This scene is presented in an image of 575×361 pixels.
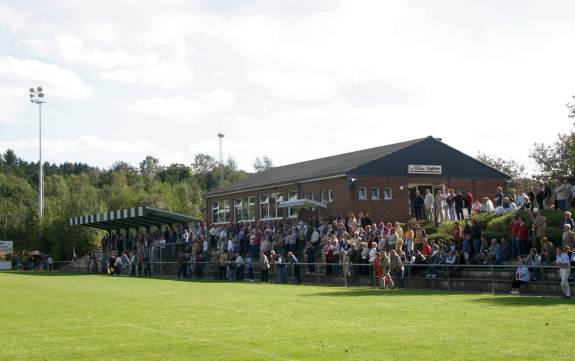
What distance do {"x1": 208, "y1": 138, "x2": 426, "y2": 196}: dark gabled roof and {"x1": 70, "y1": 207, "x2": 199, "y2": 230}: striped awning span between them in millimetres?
6488

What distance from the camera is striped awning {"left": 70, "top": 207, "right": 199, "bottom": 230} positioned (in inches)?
1847

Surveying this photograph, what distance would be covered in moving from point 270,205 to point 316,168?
160 inches

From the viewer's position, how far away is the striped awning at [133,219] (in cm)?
4691

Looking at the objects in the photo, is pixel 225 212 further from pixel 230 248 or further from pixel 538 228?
pixel 538 228

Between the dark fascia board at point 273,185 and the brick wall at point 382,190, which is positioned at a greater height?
the dark fascia board at point 273,185

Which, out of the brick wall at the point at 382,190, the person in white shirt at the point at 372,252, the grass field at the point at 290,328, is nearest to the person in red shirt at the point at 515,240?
the grass field at the point at 290,328

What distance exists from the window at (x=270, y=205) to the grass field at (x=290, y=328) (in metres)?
26.9

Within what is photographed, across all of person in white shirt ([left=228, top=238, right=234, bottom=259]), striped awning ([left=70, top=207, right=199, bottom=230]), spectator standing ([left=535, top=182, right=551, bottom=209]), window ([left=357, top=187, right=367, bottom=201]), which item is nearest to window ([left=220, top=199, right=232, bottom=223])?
striped awning ([left=70, top=207, right=199, bottom=230])

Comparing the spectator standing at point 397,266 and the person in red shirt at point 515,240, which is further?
the spectator standing at point 397,266

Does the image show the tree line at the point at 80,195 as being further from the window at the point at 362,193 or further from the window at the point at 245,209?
the window at the point at 362,193

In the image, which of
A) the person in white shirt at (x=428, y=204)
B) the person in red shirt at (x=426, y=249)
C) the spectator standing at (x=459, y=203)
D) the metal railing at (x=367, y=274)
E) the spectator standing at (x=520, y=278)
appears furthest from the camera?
the person in white shirt at (x=428, y=204)

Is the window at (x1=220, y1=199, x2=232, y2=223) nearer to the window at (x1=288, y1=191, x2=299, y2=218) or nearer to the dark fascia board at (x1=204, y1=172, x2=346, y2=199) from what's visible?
the dark fascia board at (x1=204, y1=172, x2=346, y2=199)

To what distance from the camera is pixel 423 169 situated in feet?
146

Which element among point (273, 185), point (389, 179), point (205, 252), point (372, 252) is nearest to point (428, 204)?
point (389, 179)
